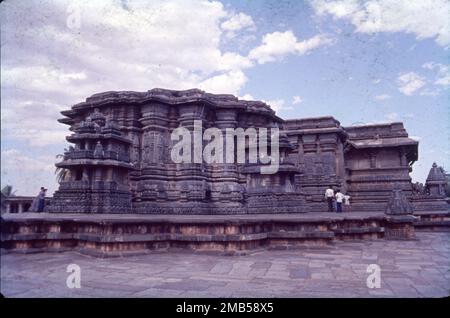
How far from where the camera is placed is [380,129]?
25.0 meters

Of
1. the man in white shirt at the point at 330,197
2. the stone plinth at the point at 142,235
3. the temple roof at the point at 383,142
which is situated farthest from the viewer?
the temple roof at the point at 383,142

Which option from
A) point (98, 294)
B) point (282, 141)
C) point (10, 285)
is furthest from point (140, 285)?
point (282, 141)

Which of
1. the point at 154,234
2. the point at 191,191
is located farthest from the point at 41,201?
the point at 154,234

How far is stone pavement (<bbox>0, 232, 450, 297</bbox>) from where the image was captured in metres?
4.30

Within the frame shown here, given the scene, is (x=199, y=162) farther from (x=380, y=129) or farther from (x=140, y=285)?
(x=380, y=129)

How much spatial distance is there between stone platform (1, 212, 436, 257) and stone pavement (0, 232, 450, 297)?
33 centimetres

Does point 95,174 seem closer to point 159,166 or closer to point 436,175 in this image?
point 159,166

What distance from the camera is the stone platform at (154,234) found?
7164 mm

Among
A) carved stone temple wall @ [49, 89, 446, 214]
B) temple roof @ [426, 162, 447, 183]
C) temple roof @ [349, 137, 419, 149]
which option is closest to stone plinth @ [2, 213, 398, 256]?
Answer: carved stone temple wall @ [49, 89, 446, 214]

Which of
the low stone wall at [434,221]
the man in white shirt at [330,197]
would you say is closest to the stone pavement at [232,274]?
the low stone wall at [434,221]

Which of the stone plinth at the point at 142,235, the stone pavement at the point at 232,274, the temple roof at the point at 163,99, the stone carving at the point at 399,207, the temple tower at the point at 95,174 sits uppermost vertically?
the temple roof at the point at 163,99

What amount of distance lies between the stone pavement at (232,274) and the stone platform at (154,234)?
1.08 feet

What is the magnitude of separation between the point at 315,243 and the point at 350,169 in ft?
54.2

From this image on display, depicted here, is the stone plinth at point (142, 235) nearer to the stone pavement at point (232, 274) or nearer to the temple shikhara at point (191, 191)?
the temple shikhara at point (191, 191)
